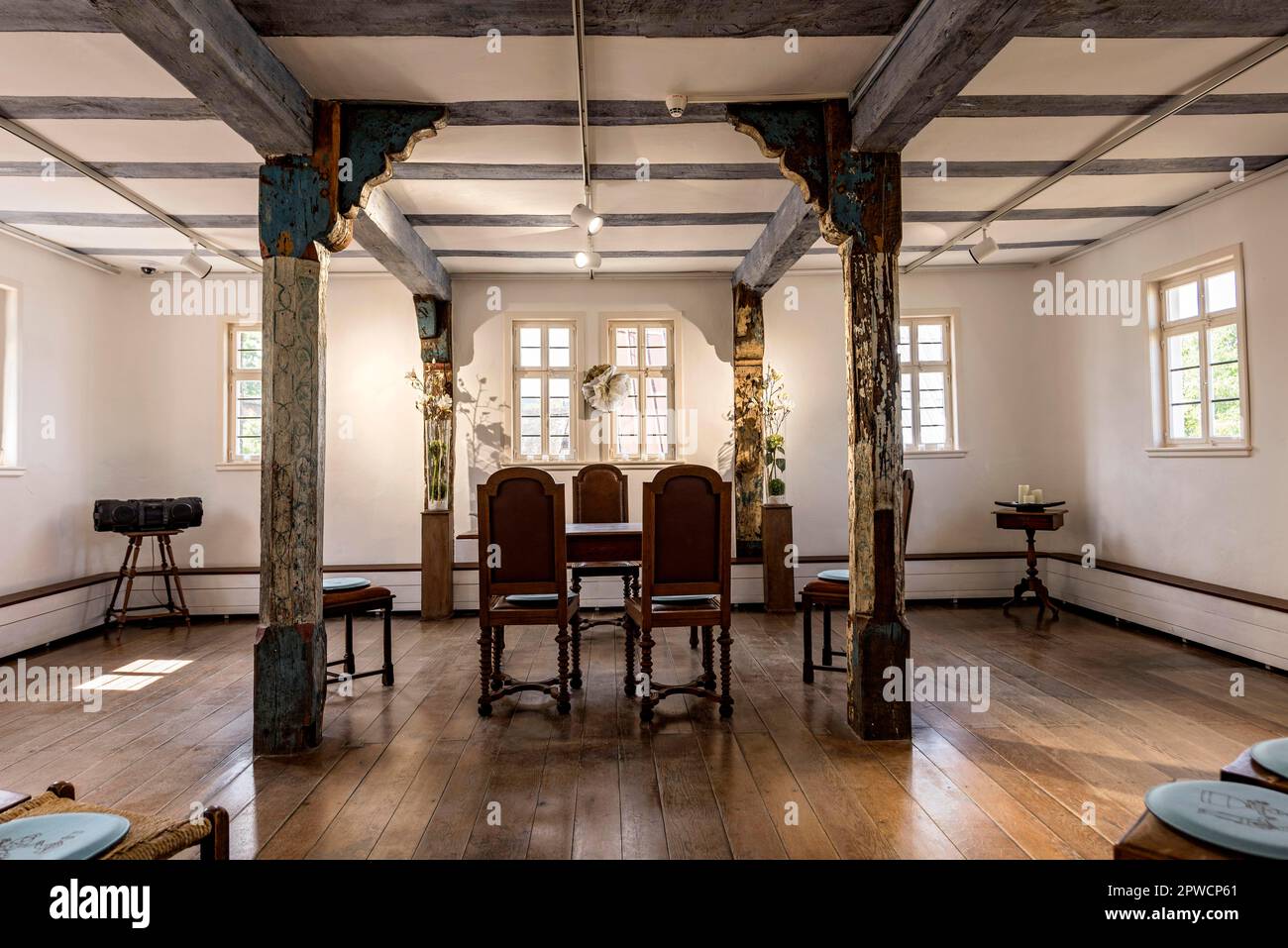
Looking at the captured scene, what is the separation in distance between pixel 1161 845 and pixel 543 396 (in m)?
6.50

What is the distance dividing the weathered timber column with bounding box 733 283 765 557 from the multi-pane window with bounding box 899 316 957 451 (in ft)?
5.07

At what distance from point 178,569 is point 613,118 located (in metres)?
5.58

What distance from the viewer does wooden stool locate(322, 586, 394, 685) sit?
Result: 4199 millimetres

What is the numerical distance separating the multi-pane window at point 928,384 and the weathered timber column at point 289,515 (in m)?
5.74

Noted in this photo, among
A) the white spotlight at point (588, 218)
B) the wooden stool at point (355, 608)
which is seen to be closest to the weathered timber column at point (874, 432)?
the white spotlight at point (588, 218)

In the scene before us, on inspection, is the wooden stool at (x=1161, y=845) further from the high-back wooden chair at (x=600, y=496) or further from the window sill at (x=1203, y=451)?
the window sill at (x=1203, y=451)

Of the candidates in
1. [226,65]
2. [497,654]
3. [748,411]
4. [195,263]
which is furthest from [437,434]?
[226,65]

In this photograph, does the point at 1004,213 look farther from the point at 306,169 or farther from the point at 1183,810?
the point at 1183,810

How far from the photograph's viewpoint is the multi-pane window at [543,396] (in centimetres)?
742

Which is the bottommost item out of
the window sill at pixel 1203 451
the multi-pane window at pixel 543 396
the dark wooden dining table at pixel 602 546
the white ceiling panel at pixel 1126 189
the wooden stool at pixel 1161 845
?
the wooden stool at pixel 1161 845

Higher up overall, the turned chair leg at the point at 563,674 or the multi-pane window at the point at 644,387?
the multi-pane window at the point at 644,387

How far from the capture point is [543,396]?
24.4 feet

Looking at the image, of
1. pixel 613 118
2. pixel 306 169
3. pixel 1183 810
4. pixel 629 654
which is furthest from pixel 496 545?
pixel 1183 810

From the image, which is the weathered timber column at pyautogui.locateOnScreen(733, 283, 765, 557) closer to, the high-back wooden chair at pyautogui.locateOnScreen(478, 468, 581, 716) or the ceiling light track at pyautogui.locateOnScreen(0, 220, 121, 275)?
the high-back wooden chair at pyautogui.locateOnScreen(478, 468, 581, 716)
